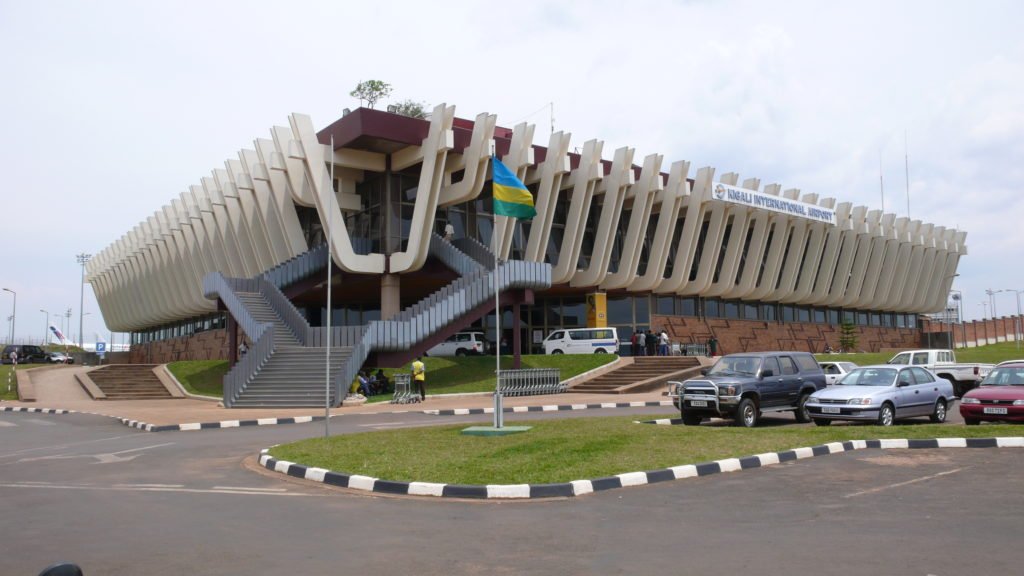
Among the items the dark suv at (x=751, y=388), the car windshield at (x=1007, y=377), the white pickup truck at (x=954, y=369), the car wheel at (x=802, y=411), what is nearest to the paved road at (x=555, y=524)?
the dark suv at (x=751, y=388)

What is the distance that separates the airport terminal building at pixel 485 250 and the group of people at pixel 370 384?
2.02 ft

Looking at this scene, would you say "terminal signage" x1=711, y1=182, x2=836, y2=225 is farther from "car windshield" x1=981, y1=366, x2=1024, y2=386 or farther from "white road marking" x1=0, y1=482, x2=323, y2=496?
"white road marking" x1=0, y1=482, x2=323, y2=496

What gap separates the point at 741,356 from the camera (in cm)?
1794

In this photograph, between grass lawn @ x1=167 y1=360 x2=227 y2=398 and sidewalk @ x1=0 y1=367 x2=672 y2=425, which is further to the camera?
grass lawn @ x1=167 y1=360 x2=227 y2=398

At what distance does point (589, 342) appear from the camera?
39.6 meters

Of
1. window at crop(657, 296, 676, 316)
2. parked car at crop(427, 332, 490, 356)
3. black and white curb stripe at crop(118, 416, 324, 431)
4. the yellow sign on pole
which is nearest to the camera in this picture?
black and white curb stripe at crop(118, 416, 324, 431)

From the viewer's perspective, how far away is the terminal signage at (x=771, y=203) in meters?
43.9

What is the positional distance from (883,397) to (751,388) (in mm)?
2582

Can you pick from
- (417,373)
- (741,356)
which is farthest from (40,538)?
(417,373)

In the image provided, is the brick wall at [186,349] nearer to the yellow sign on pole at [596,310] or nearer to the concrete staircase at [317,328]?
the concrete staircase at [317,328]

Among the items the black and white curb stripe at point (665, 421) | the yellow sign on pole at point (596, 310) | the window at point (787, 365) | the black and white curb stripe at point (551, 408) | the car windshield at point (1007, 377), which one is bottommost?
the black and white curb stripe at point (551, 408)

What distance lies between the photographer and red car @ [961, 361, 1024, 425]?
50.7 feet

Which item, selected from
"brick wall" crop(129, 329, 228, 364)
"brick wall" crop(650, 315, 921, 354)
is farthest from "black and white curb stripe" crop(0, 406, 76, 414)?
"brick wall" crop(650, 315, 921, 354)

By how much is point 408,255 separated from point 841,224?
32.2 metres
